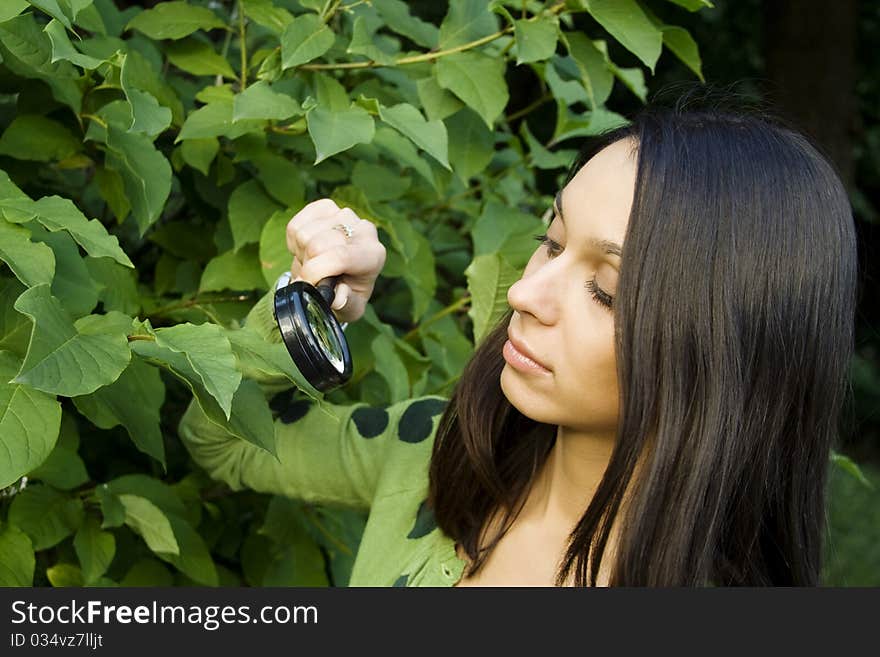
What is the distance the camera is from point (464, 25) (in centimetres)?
180

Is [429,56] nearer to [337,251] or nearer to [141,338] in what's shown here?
[337,251]

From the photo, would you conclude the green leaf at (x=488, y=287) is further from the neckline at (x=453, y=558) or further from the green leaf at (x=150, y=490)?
the green leaf at (x=150, y=490)

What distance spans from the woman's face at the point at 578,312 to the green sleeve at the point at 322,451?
41 centimetres

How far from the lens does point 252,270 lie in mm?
1785

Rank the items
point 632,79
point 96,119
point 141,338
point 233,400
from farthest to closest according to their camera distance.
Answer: point 632,79 → point 96,119 → point 233,400 → point 141,338

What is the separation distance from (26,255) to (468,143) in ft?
2.79

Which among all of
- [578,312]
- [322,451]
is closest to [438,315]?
[322,451]

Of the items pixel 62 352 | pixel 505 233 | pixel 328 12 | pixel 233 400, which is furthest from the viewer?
pixel 505 233

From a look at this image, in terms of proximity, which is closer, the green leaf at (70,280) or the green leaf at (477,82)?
the green leaf at (70,280)

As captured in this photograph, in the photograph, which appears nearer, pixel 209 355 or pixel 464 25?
pixel 209 355

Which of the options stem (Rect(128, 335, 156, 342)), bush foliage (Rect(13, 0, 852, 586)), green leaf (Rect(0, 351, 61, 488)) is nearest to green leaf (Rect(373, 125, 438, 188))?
bush foliage (Rect(13, 0, 852, 586))

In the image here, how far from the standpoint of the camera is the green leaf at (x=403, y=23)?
1.85 m

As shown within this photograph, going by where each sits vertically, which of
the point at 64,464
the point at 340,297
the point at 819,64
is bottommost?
the point at 819,64

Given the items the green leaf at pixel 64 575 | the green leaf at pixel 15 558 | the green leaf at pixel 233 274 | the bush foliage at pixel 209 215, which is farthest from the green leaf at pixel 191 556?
the green leaf at pixel 233 274
